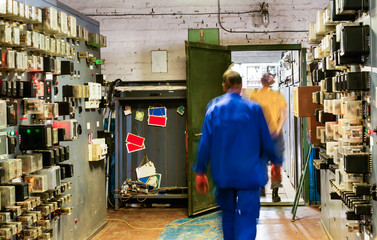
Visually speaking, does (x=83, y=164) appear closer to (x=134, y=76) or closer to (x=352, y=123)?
(x=134, y=76)

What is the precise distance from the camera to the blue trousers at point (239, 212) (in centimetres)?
358

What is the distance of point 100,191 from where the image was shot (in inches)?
254

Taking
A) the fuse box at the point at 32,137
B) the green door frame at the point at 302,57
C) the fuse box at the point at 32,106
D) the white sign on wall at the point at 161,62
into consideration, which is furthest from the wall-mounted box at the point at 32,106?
the green door frame at the point at 302,57

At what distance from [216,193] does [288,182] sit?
6342mm

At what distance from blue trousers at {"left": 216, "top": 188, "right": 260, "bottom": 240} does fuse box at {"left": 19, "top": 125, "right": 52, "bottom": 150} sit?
1673mm

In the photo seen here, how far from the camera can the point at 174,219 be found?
6.95m

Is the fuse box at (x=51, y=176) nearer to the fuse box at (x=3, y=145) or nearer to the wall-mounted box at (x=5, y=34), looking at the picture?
the fuse box at (x=3, y=145)

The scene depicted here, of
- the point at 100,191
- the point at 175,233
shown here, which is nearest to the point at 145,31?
the point at 100,191

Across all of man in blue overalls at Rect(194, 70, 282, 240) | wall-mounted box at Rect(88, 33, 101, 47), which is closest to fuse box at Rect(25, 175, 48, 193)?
man in blue overalls at Rect(194, 70, 282, 240)

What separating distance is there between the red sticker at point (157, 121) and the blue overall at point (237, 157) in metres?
4.04

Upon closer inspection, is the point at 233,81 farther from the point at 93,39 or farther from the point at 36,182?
the point at 93,39

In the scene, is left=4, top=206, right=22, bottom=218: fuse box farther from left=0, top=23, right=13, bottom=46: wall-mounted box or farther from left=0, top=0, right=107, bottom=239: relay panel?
left=0, top=23, right=13, bottom=46: wall-mounted box

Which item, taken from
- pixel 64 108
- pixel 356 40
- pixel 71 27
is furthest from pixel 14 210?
pixel 356 40

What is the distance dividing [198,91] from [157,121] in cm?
103
